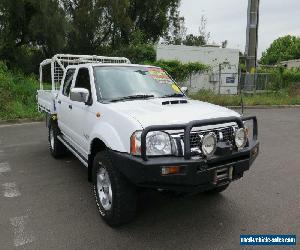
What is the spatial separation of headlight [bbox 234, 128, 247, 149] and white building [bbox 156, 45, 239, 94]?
17.8 meters

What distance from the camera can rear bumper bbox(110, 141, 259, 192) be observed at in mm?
3637

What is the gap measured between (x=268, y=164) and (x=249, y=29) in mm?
15368

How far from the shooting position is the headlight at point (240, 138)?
4184mm

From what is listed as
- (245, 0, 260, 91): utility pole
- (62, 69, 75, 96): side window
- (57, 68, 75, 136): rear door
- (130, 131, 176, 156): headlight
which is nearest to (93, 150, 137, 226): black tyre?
(130, 131, 176, 156): headlight

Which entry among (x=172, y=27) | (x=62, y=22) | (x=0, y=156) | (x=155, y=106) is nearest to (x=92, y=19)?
(x=62, y=22)

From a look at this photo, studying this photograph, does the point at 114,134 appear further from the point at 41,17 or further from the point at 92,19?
the point at 92,19

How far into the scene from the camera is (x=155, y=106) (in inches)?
179

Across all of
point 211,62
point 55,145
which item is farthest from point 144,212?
point 211,62

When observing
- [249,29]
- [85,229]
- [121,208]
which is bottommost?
[85,229]

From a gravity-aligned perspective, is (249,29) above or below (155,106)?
above

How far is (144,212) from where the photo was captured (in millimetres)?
4738

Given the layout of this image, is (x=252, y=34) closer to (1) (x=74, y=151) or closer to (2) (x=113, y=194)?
(1) (x=74, y=151)

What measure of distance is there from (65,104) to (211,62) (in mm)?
20702

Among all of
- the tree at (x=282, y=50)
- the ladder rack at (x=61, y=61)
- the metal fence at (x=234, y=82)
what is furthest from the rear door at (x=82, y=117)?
the tree at (x=282, y=50)
